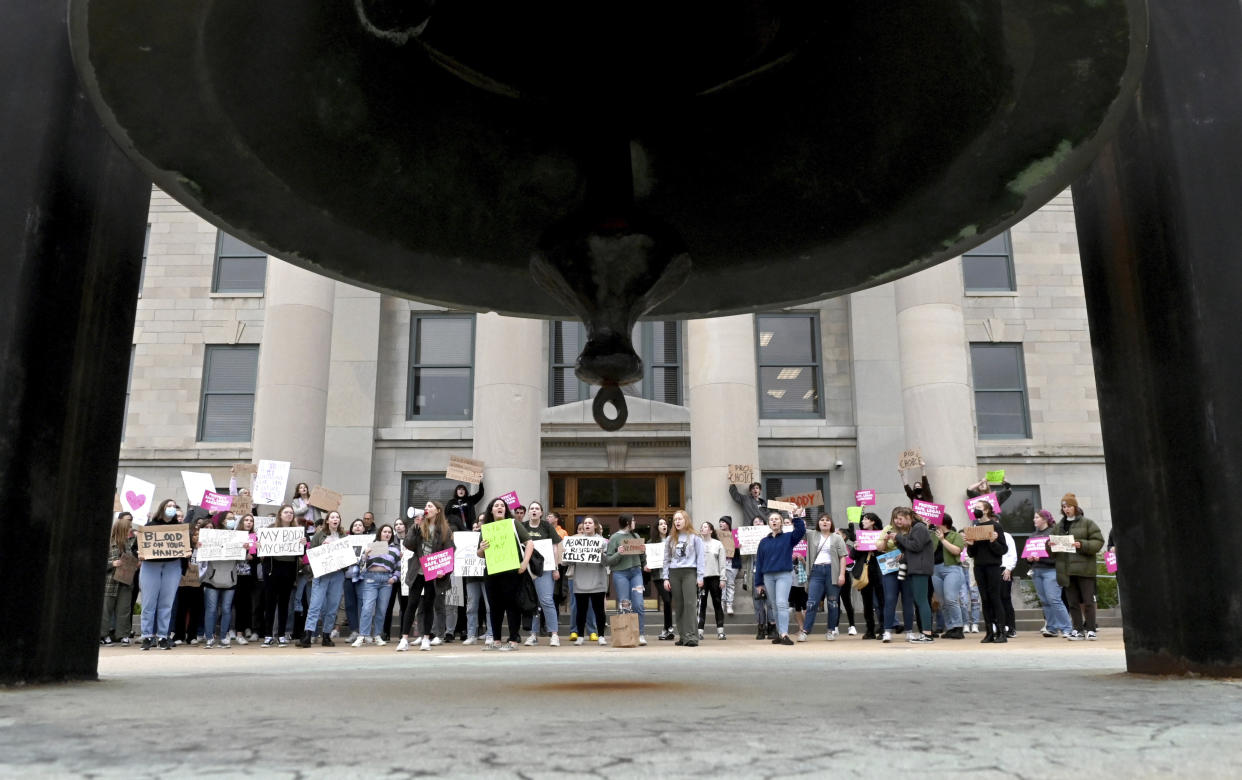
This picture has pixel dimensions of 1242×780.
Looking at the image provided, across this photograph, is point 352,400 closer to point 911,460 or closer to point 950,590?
point 911,460

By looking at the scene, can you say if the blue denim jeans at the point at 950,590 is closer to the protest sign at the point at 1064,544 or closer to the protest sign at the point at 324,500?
the protest sign at the point at 1064,544

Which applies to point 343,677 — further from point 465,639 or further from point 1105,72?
point 465,639

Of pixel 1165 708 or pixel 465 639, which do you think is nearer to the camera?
pixel 1165 708

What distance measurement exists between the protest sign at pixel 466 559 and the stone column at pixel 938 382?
1033 centimetres

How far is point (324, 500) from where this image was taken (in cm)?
1572

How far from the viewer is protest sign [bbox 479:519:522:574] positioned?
13.0 meters

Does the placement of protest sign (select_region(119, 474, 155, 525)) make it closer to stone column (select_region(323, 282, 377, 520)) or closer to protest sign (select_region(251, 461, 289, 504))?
protest sign (select_region(251, 461, 289, 504))

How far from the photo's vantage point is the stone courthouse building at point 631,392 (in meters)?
25.2

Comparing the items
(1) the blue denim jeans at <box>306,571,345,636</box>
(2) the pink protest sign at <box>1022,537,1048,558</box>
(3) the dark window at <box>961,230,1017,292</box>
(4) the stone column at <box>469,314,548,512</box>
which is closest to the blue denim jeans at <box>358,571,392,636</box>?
(1) the blue denim jeans at <box>306,571,345,636</box>

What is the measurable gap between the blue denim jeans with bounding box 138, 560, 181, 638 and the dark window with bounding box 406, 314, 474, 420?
39.4ft

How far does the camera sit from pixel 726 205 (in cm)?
312

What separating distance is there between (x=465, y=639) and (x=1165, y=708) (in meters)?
13.5

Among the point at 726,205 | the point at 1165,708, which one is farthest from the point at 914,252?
the point at 1165,708

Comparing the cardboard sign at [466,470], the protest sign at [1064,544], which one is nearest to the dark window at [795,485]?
the protest sign at [1064,544]
